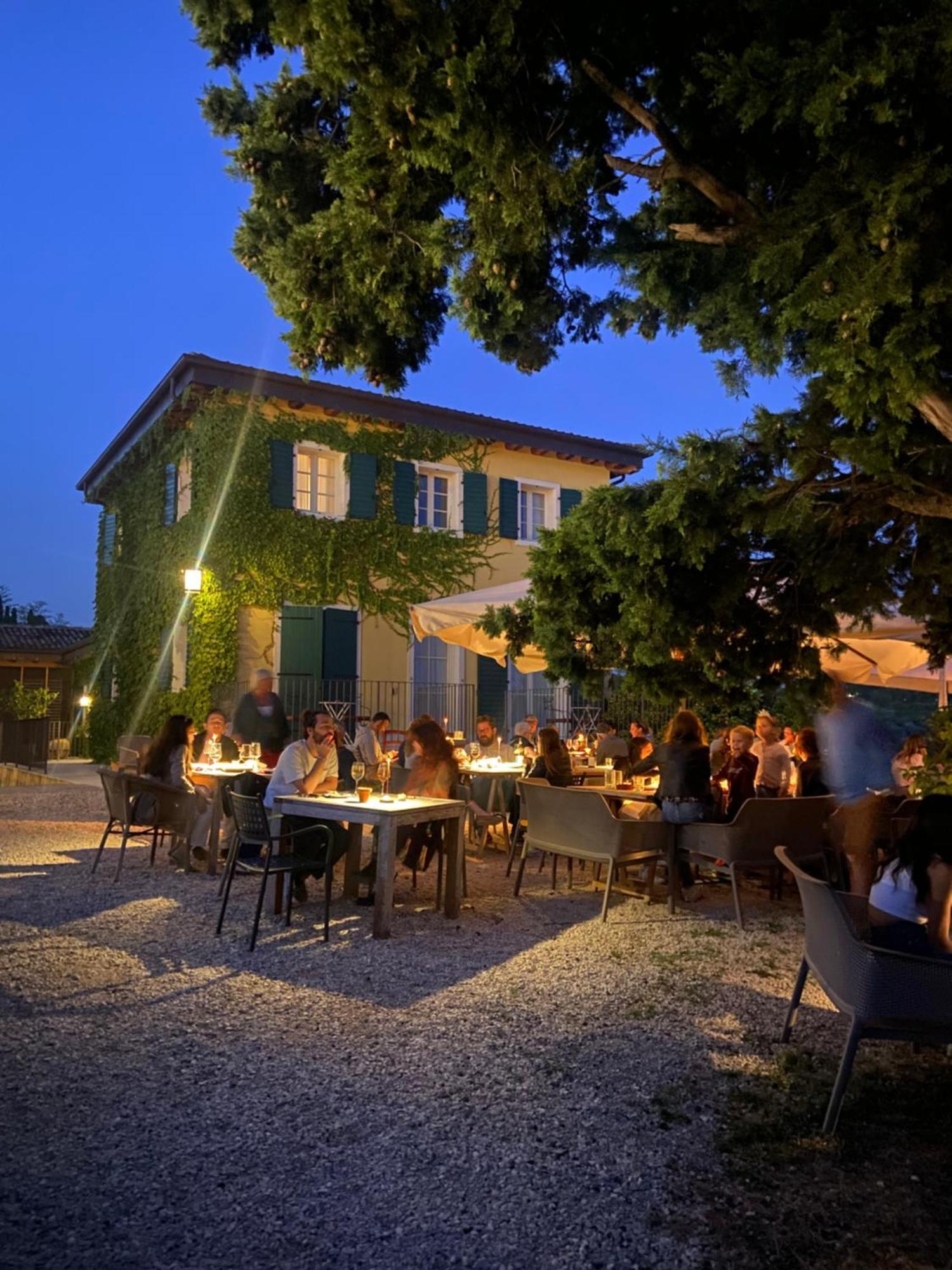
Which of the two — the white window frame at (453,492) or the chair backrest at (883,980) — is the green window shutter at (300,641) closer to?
the white window frame at (453,492)

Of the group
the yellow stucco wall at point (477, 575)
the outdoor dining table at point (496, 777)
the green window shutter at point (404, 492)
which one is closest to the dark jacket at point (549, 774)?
the outdoor dining table at point (496, 777)

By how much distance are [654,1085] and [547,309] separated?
3.66 meters

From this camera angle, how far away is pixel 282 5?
3314 millimetres

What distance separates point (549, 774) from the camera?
780 centimetres

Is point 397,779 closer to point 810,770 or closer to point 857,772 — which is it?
point 810,770

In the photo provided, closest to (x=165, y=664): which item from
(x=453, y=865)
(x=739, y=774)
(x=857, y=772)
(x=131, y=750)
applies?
(x=131, y=750)

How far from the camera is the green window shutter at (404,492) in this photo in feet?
53.8

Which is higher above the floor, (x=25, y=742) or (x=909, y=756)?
(x=909, y=756)

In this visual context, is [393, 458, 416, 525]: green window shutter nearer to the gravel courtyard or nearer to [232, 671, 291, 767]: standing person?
[232, 671, 291, 767]: standing person

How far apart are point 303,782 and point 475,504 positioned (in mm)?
11528

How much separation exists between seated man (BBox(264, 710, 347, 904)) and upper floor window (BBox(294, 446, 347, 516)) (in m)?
9.87

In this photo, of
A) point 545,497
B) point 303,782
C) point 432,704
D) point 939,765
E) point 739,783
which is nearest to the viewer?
point 939,765

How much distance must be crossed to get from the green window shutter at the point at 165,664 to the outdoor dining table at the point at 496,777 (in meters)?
8.97

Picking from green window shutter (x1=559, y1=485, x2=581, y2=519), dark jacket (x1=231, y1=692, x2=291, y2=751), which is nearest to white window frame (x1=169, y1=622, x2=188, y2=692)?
dark jacket (x1=231, y1=692, x2=291, y2=751)
